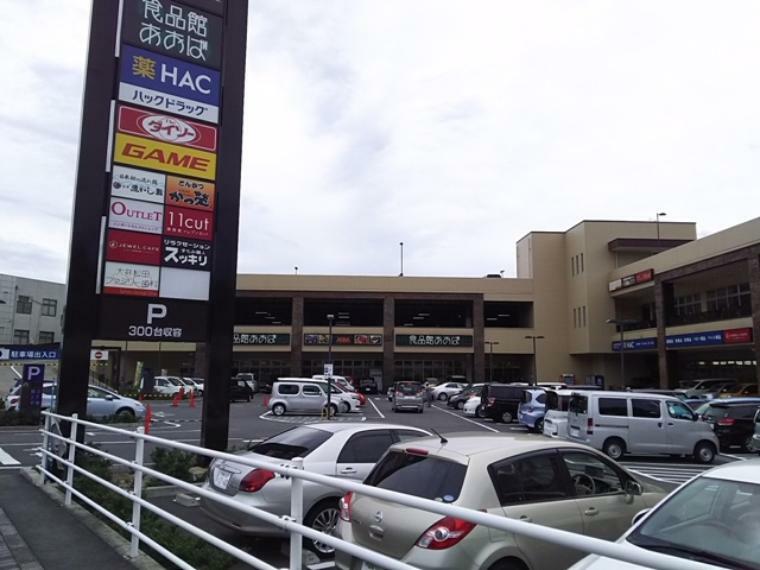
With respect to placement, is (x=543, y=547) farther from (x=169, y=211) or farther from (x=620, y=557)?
(x=169, y=211)

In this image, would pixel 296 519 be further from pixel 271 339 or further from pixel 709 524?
pixel 271 339

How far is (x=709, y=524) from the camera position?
4.29m

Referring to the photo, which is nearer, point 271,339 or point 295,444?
point 295,444

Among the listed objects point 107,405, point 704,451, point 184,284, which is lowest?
point 704,451

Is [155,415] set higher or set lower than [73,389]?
lower

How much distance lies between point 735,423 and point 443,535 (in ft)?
63.8

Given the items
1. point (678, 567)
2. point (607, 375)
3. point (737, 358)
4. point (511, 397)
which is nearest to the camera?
point (678, 567)

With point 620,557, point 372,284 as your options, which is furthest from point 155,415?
point 372,284

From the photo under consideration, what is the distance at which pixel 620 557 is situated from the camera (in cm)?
204

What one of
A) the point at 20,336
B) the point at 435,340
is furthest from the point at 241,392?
the point at 20,336

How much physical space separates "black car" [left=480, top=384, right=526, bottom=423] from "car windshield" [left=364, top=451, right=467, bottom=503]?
24.3 m

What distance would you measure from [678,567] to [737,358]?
5302 centimetres

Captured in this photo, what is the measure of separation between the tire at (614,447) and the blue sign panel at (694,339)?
2754 cm

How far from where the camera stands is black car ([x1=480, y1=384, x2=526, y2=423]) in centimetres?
2934
